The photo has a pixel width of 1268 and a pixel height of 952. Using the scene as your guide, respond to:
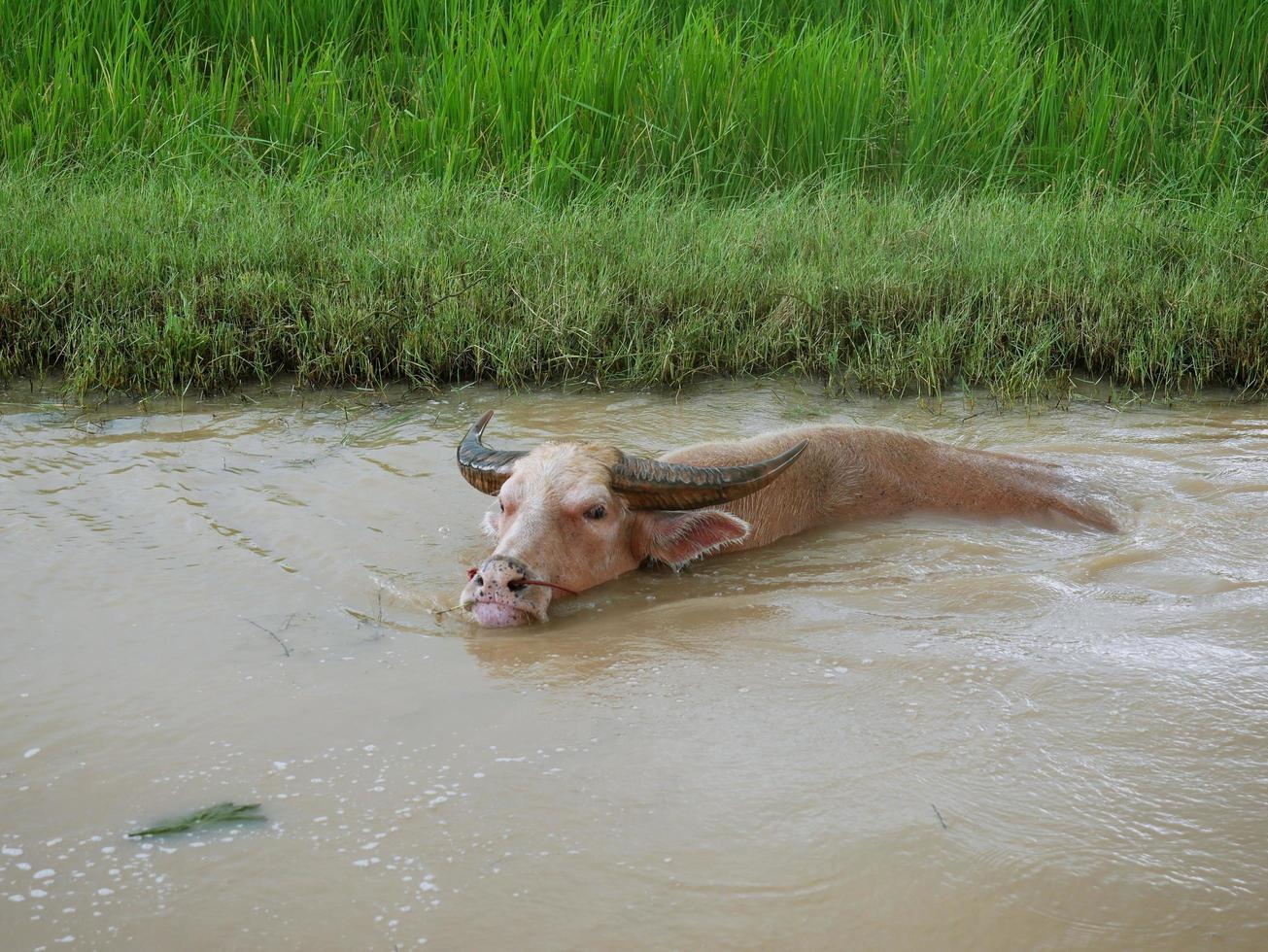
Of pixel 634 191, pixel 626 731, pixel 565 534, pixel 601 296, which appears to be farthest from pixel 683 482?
pixel 634 191

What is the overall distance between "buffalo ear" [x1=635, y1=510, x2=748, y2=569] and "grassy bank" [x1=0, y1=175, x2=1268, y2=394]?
205 centimetres

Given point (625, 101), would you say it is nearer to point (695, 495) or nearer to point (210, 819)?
point (695, 495)

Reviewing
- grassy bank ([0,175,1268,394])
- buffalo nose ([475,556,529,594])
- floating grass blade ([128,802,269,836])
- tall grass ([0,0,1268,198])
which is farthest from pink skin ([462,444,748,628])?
tall grass ([0,0,1268,198])

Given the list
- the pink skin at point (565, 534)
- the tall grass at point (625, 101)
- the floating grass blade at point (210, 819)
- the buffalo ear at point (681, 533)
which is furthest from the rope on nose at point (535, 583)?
the tall grass at point (625, 101)

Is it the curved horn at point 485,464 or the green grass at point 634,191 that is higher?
the green grass at point 634,191

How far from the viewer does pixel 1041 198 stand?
8.24m

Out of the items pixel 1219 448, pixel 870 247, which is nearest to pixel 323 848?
pixel 1219 448

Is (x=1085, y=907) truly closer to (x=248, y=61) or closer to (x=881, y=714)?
(x=881, y=714)

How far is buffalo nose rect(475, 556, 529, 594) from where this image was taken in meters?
3.68

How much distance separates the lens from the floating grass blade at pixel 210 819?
2.42m

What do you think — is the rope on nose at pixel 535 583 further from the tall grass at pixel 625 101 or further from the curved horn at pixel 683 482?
the tall grass at pixel 625 101

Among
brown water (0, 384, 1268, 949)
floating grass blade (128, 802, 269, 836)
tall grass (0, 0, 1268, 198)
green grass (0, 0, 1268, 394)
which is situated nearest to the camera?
brown water (0, 384, 1268, 949)

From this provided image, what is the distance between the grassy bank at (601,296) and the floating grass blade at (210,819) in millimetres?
3911

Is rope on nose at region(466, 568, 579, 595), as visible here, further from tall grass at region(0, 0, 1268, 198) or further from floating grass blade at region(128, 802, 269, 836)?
tall grass at region(0, 0, 1268, 198)
